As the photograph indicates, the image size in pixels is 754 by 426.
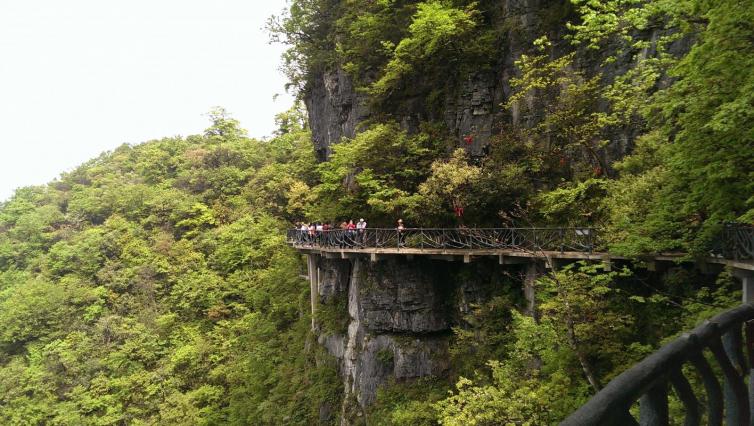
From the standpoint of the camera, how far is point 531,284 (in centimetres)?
1230

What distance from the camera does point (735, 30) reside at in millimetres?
5730

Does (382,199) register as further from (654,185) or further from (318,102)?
(318,102)

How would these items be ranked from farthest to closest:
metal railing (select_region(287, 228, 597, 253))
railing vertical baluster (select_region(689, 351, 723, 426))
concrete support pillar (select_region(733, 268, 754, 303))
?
metal railing (select_region(287, 228, 597, 253)) → concrete support pillar (select_region(733, 268, 754, 303)) → railing vertical baluster (select_region(689, 351, 723, 426))

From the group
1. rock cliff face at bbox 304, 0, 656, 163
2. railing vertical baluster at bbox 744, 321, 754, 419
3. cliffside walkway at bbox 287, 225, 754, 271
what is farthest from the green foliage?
railing vertical baluster at bbox 744, 321, 754, 419

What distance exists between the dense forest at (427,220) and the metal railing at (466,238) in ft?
1.94

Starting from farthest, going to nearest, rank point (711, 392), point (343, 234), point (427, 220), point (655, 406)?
point (343, 234)
point (427, 220)
point (711, 392)
point (655, 406)

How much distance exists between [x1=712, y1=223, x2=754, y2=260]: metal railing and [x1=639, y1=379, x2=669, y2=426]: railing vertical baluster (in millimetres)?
7753

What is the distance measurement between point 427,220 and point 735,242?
8616mm

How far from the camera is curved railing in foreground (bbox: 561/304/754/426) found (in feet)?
4.27

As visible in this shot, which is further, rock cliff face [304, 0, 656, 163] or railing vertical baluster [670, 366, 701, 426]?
rock cliff face [304, 0, 656, 163]

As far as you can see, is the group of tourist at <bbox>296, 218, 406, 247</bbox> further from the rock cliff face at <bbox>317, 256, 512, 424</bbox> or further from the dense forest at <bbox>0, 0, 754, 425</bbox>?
the rock cliff face at <bbox>317, 256, 512, 424</bbox>

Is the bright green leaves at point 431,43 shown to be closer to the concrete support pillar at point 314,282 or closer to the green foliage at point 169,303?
the concrete support pillar at point 314,282

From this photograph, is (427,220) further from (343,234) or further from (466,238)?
(343,234)

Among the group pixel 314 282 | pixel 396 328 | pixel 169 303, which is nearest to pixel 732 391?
pixel 396 328
